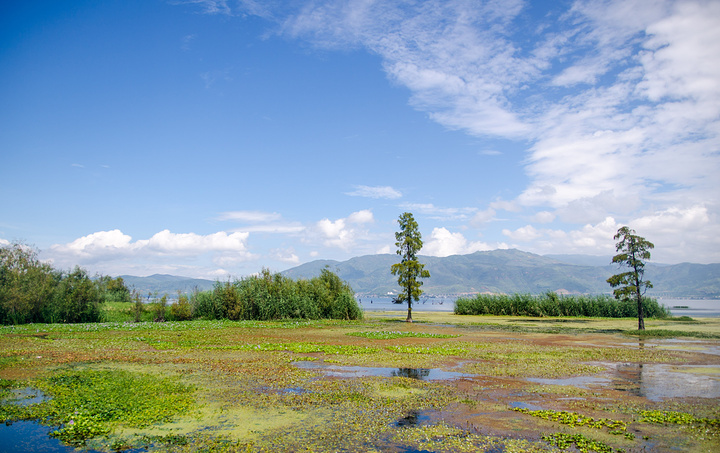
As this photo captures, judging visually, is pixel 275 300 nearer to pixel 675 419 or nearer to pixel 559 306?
pixel 559 306

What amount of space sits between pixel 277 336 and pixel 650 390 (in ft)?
76.3

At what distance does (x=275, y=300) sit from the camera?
48.2 m

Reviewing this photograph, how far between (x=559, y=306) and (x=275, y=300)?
39.3 m

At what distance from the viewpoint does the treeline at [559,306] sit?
178 ft

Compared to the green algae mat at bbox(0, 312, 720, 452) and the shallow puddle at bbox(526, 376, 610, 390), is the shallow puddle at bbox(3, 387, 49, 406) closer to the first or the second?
the green algae mat at bbox(0, 312, 720, 452)

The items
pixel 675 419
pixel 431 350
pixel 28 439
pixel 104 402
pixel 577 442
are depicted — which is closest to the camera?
pixel 28 439

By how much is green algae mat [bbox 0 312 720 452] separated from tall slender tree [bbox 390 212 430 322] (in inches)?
1054

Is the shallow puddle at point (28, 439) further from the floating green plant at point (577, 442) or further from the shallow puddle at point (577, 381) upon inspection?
the shallow puddle at point (577, 381)

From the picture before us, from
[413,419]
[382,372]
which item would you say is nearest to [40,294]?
[382,372]

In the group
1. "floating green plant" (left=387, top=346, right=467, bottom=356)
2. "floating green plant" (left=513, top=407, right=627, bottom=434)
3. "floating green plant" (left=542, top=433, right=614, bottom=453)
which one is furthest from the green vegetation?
"floating green plant" (left=387, top=346, right=467, bottom=356)

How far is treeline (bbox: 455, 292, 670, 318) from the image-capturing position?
54.2 metres

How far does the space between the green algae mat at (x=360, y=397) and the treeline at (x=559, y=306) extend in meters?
34.4

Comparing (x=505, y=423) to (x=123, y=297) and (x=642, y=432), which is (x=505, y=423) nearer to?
(x=642, y=432)

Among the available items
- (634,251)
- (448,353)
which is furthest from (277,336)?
(634,251)
